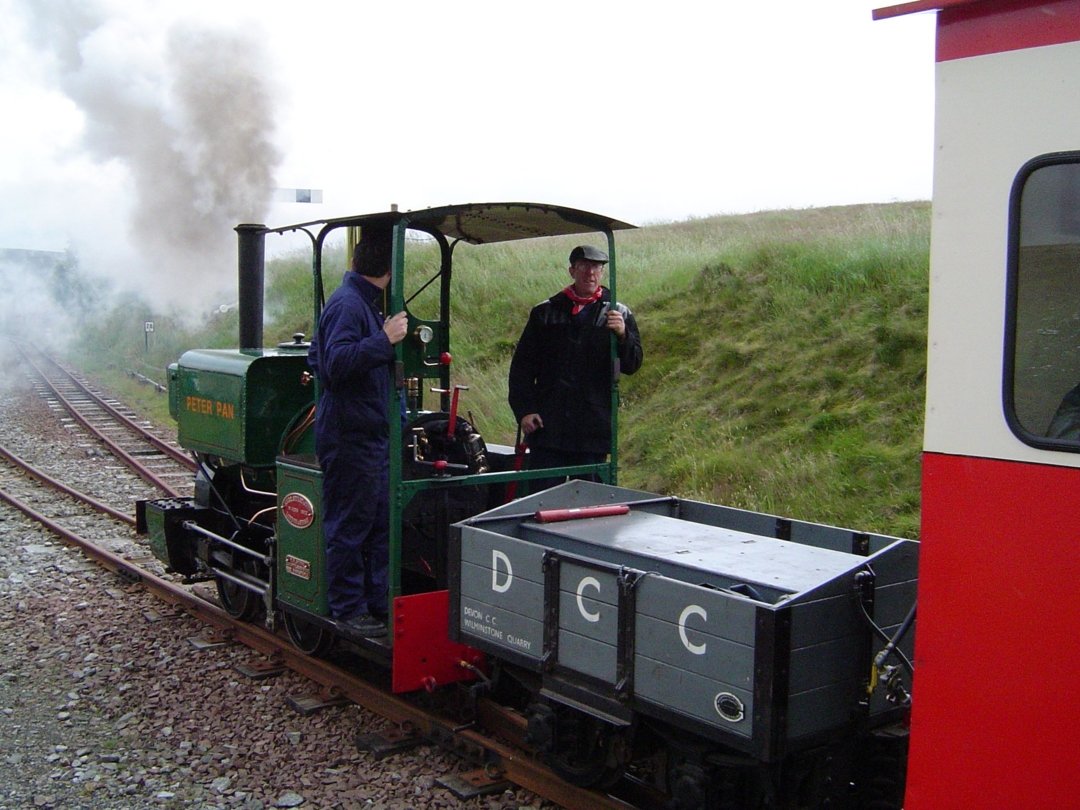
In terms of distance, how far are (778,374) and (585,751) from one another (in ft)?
22.2

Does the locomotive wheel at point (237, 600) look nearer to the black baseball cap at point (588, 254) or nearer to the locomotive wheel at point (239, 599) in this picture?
the locomotive wheel at point (239, 599)

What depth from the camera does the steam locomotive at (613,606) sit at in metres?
3.14

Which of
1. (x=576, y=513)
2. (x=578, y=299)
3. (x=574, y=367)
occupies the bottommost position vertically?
(x=576, y=513)

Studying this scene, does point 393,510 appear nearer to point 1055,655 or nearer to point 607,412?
point 607,412

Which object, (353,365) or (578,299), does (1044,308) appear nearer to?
(353,365)

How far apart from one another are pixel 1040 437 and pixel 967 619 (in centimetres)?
47

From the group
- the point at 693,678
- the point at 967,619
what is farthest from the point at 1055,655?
the point at 693,678

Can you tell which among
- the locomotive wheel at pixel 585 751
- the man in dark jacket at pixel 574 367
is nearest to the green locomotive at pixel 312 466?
the man in dark jacket at pixel 574 367

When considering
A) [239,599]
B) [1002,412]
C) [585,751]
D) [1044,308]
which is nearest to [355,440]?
[585,751]

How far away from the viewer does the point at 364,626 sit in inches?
192

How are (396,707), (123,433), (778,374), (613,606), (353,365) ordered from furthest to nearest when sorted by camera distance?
(123,433), (778,374), (396,707), (353,365), (613,606)

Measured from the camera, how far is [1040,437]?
2342 millimetres

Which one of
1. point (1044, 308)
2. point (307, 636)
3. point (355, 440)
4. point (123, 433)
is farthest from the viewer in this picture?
point (123, 433)

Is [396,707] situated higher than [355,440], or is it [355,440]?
[355,440]
